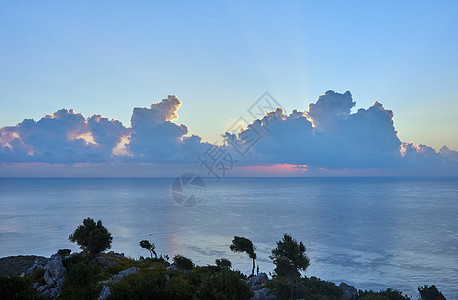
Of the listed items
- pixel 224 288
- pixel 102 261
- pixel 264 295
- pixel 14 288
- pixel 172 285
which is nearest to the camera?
pixel 14 288

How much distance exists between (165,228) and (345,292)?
10111cm

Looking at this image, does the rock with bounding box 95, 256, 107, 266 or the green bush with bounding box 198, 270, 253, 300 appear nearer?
the green bush with bounding box 198, 270, 253, 300

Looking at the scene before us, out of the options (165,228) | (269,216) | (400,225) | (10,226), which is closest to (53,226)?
(10,226)

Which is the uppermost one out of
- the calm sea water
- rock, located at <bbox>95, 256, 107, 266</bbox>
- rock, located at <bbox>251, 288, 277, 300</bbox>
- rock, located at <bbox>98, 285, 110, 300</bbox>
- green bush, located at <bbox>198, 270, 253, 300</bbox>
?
green bush, located at <bbox>198, 270, 253, 300</bbox>

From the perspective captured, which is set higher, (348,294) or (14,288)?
(14,288)

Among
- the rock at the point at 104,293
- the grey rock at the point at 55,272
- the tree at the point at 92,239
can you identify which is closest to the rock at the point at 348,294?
the rock at the point at 104,293

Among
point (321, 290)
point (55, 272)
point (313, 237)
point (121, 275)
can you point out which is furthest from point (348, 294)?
point (313, 237)

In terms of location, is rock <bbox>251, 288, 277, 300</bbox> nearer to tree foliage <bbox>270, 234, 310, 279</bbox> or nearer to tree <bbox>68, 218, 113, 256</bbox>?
tree foliage <bbox>270, 234, 310, 279</bbox>

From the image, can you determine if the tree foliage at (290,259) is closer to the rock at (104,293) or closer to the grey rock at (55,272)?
the rock at (104,293)

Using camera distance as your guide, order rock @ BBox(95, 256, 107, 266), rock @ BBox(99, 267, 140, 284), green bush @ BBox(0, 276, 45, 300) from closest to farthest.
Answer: green bush @ BBox(0, 276, 45, 300) → rock @ BBox(99, 267, 140, 284) → rock @ BBox(95, 256, 107, 266)

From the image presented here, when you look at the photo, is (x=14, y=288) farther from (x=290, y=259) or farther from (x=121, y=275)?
(x=290, y=259)

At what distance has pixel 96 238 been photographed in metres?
42.6

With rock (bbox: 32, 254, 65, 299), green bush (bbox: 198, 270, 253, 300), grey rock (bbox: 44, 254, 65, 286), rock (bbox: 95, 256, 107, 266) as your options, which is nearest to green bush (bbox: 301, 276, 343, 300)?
green bush (bbox: 198, 270, 253, 300)

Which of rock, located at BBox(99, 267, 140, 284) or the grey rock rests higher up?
the grey rock
